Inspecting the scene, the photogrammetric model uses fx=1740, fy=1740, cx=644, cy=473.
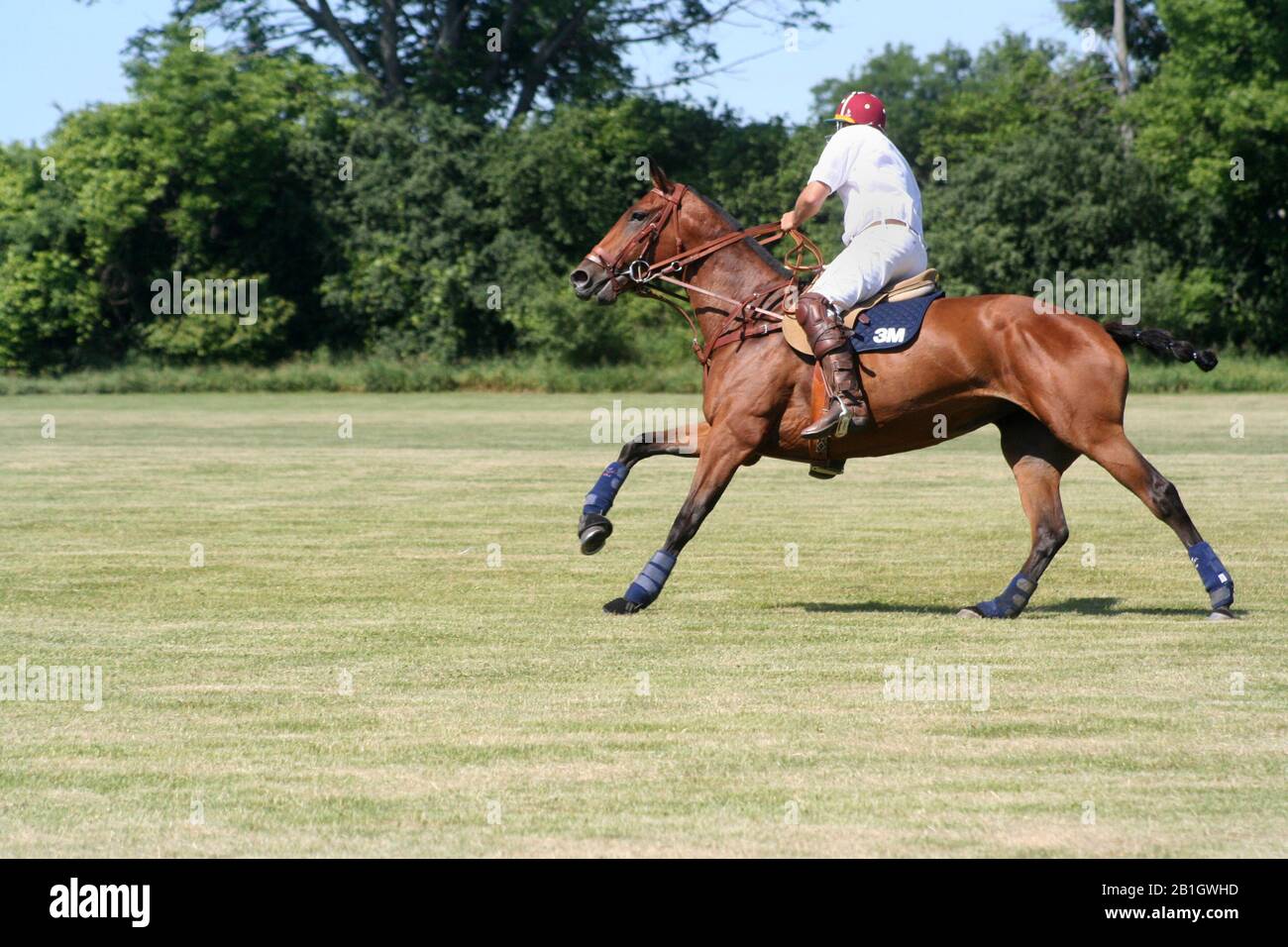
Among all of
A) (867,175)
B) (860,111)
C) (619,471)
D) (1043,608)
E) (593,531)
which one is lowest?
(1043,608)

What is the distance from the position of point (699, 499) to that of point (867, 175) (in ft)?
6.90

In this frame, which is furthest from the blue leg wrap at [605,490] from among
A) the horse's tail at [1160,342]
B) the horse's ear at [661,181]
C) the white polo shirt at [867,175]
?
the horse's tail at [1160,342]

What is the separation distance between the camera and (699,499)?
1018 centimetres

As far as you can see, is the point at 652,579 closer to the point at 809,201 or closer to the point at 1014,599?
the point at 1014,599

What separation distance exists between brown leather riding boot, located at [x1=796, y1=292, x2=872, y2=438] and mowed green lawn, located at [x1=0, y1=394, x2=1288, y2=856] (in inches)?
46.6

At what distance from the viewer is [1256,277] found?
157ft

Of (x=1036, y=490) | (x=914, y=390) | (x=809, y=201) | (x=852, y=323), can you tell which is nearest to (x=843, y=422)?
(x=914, y=390)

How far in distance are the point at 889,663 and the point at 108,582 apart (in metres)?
5.87

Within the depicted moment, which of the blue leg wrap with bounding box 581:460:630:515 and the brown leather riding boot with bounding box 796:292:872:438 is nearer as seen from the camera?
the brown leather riding boot with bounding box 796:292:872:438

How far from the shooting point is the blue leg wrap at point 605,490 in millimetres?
10430

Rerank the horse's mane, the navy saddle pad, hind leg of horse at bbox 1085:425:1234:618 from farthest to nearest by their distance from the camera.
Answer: the horse's mane
the navy saddle pad
hind leg of horse at bbox 1085:425:1234:618

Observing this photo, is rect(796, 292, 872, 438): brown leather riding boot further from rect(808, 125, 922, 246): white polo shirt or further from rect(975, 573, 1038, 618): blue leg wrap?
rect(975, 573, 1038, 618): blue leg wrap

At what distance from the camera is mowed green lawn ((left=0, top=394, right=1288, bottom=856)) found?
18.7ft

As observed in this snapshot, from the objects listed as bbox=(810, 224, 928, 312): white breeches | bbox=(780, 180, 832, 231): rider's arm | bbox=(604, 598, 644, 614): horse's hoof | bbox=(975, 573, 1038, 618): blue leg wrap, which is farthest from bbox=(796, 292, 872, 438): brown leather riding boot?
bbox=(604, 598, 644, 614): horse's hoof
